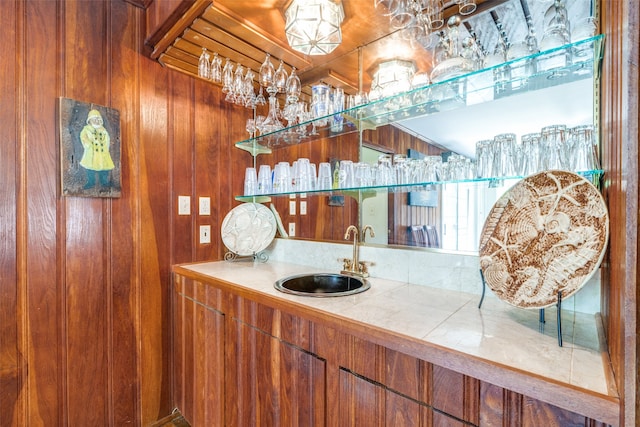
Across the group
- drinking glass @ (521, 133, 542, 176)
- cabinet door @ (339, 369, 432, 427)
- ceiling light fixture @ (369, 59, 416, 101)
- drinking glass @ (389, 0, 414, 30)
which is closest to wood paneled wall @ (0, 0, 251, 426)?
ceiling light fixture @ (369, 59, 416, 101)

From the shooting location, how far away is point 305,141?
2018mm

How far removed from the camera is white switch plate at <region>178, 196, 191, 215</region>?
185 centimetres

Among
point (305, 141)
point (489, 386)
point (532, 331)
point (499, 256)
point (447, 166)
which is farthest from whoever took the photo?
point (305, 141)

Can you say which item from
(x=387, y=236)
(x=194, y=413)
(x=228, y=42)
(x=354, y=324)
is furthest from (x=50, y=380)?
(x=228, y=42)

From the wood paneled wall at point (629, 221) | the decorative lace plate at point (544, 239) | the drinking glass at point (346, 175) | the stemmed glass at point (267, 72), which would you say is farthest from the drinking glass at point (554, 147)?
the stemmed glass at point (267, 72)

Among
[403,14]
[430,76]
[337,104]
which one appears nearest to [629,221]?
[430,76]

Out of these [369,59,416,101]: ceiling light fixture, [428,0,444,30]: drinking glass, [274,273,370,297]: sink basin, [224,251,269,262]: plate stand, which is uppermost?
[428,0,444,30]: drinking glass

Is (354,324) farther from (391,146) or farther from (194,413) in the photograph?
(194,413)

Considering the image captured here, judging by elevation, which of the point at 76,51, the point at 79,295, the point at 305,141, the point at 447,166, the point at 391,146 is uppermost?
the point at 76,51

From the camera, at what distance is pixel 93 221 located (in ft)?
5.09

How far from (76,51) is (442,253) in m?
2.04

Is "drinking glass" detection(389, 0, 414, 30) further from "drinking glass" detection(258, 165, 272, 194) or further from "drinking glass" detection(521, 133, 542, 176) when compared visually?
"drinking glass" detection(258, 165, 272, 194)

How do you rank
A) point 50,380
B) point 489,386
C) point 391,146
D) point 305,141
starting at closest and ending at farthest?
point 489,386 → point 50,380 → point 391,146 → point 305,141

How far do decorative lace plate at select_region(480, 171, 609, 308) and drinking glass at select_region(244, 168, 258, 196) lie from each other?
A: 1.44 m
